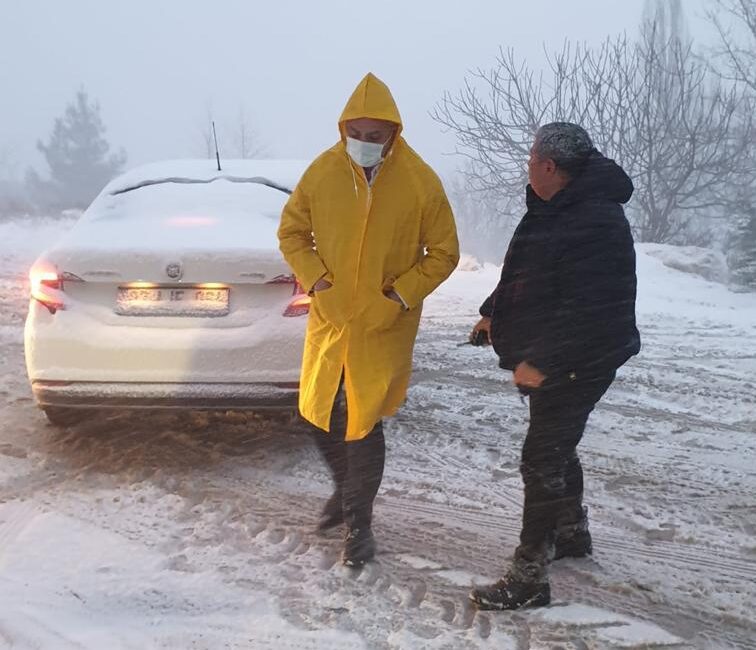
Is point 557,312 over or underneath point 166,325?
over

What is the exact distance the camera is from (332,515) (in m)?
3.37

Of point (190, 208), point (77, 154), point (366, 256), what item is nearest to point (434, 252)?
point (366, 256)

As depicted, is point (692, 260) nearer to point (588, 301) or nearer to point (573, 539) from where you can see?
point (573, 539)

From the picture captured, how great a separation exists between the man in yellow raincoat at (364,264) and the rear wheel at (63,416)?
2.14 meters

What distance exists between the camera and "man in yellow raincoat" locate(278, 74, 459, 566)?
2891 millimetres

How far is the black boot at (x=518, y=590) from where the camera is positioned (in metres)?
2.70

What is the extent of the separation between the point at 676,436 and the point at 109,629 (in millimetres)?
3606

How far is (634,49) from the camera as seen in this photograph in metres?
22.6

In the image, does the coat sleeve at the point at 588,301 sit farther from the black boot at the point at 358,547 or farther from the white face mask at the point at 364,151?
the black boot at the point at 358,547

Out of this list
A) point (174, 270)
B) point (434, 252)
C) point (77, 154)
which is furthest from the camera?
point (77, 154)

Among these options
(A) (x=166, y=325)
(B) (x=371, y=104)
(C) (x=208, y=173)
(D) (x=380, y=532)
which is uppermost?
(B) (x=371, y=104)

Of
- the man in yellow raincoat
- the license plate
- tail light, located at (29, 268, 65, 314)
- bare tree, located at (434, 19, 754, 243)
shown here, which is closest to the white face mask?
the man in yellow raincoat

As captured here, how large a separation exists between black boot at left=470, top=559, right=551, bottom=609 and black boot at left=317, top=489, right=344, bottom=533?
2.67 ft

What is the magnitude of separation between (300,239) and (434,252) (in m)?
0.54
